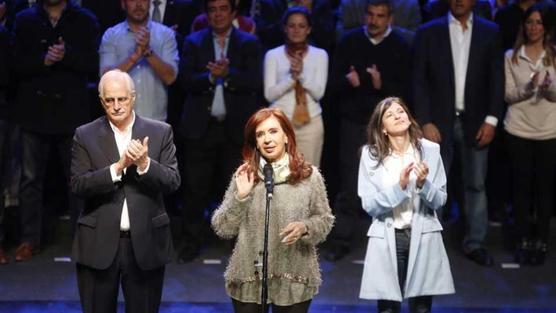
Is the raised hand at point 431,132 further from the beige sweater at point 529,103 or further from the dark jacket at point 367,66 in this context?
the beige sweater at point 529,103

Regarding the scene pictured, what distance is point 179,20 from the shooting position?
26.9ft

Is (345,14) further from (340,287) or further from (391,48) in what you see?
(340,287)

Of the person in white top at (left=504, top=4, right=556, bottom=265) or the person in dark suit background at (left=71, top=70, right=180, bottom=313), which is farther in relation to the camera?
the person in white top at (left=504, top=4, right=556, bottom=265)

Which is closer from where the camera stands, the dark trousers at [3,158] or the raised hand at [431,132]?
the raised hand at [431,132]

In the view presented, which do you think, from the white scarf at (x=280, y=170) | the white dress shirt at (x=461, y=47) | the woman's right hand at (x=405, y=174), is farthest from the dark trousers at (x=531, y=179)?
the white scarf at (x=280, y=170)

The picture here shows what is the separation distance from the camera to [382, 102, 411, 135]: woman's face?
18.1 ft

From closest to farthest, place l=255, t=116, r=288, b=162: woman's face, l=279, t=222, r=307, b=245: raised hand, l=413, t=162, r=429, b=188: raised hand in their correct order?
l=279, t=222, r=307, b=245: raised hand, l=255, t=116, r=288, b=162: woman's face, l=413, t=162, r=429, b=188: raised hand

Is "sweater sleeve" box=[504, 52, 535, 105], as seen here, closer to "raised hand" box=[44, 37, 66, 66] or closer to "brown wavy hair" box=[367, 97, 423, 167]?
"brown wavy hair" box=[367, 97, 423, 167]

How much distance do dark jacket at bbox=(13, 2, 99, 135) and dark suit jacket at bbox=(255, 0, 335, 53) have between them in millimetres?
1312

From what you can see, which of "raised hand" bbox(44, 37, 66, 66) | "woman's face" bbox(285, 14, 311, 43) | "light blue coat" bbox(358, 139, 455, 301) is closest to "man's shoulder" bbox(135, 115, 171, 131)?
"light blue coat" bbox(358, 139, 455, 301)

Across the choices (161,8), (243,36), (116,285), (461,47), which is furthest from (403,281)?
(161,8)

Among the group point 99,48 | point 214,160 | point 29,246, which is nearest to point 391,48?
point 214,160

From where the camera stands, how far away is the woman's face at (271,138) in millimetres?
4836

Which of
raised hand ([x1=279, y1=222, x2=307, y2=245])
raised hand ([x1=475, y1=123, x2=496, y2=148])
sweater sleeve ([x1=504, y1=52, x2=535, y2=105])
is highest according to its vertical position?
sweater sleeve ([x1=504, y1=52, x2=535, y2=105])
